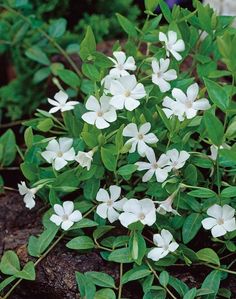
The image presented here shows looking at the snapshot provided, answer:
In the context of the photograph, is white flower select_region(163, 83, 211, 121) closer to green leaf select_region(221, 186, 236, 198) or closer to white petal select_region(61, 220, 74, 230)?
green leaf select_region(221, 186, 236, 198)

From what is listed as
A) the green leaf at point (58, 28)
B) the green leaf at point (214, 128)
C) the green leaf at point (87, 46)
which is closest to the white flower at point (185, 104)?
the green leaf at point (214, 128)

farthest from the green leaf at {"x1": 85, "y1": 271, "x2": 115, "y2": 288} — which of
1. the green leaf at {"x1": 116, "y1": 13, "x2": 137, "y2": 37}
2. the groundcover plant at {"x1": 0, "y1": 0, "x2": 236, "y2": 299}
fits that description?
the green leaf at {"x1": 116, "y1": 13, "x2": 137, "y2": 37}

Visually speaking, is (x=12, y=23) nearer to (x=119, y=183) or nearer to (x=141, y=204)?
(x=119, y=183)

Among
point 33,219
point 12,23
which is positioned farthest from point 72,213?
point 12,23

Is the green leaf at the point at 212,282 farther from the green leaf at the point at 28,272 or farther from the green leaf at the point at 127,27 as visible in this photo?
the green leaf at the point at 127,27

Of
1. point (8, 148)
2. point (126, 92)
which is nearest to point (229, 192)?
point (126, 92)

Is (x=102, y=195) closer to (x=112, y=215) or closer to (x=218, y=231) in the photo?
(x=112, y=215)
